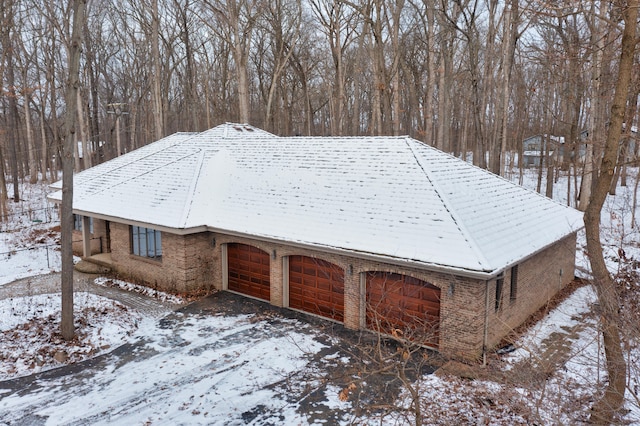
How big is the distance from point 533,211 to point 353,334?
23.1 feet

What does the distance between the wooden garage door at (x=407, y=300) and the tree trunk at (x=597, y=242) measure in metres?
3.89

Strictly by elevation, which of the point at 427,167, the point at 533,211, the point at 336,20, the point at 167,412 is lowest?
the point at 167,412

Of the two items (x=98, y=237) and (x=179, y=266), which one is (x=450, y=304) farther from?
(x=98, y=237)

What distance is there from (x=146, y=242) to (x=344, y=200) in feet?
25.8

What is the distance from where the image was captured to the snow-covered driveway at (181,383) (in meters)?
8.69

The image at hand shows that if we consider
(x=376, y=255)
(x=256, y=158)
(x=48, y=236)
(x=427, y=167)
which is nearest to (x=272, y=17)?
(x=256, y=158)

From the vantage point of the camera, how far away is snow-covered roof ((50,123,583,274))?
11625 millimetres

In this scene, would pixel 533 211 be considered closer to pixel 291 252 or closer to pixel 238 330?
pixel 291 252

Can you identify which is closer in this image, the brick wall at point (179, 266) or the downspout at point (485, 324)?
the downspout at point (485, 324)

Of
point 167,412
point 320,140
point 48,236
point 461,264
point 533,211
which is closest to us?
point 167,412

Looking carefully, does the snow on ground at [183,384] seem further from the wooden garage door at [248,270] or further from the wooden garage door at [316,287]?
the wooden garage door at [248,270]

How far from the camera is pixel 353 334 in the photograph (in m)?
12.4

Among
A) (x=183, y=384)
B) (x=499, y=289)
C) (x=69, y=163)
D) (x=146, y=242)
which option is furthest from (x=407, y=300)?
(x=146, y=242)

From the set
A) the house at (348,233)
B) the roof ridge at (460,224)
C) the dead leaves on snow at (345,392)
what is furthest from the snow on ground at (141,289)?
the roof ridge at (460,224)
